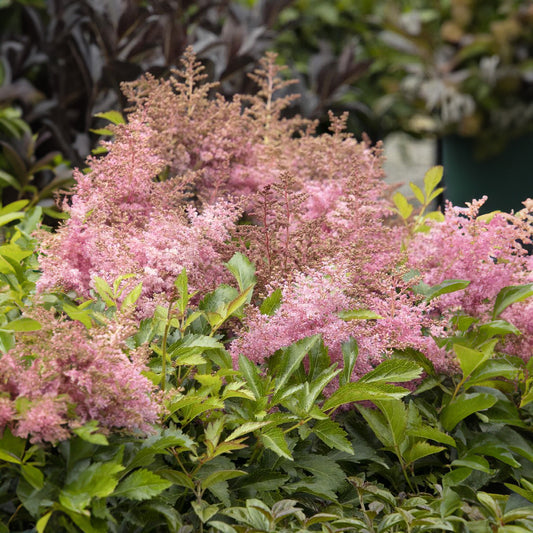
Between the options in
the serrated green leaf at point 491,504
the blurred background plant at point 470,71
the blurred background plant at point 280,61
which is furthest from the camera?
the blurred background plant at point 470,71

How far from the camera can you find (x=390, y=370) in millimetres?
1415

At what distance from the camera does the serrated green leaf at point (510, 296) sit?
1601mm

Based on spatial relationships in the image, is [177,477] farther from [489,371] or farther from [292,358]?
[489,371]

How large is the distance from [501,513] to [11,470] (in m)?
0.80

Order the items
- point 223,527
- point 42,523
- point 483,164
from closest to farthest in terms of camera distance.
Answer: point 42,523
point 223,527
point 483,164

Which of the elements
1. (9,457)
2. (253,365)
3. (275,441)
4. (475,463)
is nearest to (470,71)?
(475,463)

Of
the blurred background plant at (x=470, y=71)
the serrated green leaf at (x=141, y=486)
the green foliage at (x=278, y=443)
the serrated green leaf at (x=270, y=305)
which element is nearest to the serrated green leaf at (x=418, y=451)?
the green foliage at (x=278, y=443)

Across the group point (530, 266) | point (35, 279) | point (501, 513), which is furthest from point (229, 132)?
point (501, 513)

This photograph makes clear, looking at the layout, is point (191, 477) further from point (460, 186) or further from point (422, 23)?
point (422, 23)

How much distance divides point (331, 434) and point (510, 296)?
54cm

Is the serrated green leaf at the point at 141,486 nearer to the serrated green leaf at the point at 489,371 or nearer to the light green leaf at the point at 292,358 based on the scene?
the light green leaf at the point at 292,358

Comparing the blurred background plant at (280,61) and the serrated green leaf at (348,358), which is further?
the blurred background plant at (280,61)

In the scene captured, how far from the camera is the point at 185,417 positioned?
132cm

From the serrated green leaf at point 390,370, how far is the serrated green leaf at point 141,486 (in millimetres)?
442
